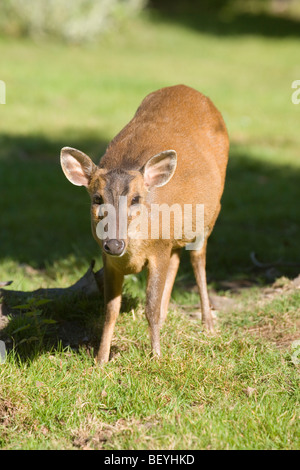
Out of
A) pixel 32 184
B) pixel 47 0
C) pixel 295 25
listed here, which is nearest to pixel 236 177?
pixel 32 184

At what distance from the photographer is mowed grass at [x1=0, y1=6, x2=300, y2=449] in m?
3.80

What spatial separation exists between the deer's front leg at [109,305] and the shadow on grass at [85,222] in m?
0.37

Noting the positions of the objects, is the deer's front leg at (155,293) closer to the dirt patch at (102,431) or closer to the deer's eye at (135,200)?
the deer's eye at (135,200)

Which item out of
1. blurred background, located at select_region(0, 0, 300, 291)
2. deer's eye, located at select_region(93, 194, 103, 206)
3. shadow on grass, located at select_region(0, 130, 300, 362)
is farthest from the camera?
blurred background, located at select_region(0, 0, 300, 291)

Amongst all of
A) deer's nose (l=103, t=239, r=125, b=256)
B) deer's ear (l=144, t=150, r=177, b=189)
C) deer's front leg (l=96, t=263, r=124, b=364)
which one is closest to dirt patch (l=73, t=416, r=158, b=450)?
deer's front leg (l=96, t=263, r=124, b=364)

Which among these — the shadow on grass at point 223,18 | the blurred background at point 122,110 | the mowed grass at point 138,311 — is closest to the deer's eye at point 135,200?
the mowed grass at point 138,311

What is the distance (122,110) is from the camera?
1420 centimetres

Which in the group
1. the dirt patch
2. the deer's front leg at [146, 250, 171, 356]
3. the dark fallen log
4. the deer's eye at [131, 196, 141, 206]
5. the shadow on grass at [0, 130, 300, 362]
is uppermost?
the deer's eye at [131, 196, 141, 206]

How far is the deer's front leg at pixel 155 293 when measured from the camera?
14.7 ft

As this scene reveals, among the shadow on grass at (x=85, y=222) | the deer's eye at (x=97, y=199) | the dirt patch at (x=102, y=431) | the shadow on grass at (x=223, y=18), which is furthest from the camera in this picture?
the shadow on grass at (x=223, y=18)

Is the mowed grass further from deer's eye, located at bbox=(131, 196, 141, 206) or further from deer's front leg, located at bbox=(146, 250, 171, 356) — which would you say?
deer's eye, located at bbox=(131, 196, 141, 206)

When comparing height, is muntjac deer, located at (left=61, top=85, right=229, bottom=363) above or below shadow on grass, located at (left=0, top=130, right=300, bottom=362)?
above

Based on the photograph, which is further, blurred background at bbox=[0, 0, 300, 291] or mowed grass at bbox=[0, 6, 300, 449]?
blurred background at bbox=[0, 0, 300, 291]

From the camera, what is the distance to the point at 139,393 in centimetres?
407
